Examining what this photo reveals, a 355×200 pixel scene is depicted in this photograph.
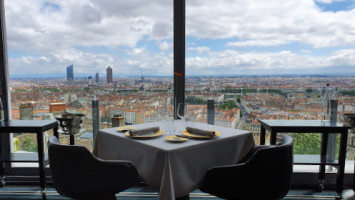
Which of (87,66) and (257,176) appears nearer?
(257,176)

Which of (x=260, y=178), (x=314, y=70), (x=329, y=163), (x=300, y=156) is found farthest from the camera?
(x=314, y=70)

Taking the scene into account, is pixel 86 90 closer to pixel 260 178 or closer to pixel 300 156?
pixel 260 178

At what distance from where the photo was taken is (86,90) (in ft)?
9.93

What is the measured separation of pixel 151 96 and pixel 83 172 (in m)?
1.52

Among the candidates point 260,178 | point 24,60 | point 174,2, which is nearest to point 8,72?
point 24,60

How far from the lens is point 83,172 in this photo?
5.27ft

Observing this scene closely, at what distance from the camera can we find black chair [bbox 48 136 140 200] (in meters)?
1.59

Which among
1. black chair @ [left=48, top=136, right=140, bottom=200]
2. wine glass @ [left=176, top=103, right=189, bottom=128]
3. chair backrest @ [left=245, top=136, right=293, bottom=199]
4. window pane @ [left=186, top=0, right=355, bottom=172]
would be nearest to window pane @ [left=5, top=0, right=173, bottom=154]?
window pane @ [left=186, top=0, right=355, bottom=172]

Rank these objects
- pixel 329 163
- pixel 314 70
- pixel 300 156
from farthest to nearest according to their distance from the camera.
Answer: pixel 314 70
pixel 300 156
pixel 329 163

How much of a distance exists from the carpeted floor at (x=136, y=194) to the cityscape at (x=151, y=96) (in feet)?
2.37

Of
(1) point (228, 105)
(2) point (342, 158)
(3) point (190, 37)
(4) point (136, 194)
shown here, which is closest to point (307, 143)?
(2) point (342, 158)

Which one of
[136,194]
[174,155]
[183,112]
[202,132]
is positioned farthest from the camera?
[136,194]

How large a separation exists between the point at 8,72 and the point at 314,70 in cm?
362

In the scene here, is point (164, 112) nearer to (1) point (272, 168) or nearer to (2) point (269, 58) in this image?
(1) point (272, 168)
